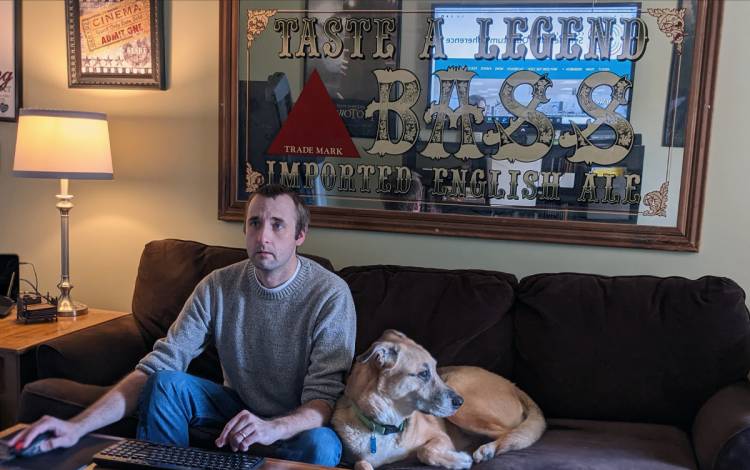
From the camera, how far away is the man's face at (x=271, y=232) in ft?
6.02

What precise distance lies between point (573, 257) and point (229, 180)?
1429mm

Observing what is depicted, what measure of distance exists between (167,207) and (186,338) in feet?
3.52

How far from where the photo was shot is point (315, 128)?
2.59 m

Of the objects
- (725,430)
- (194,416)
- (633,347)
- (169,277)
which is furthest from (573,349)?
(169,277)

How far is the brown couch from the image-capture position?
191 cm

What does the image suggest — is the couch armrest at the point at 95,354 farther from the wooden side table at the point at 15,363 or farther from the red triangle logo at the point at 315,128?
the red triangle logo at the point at 315,128

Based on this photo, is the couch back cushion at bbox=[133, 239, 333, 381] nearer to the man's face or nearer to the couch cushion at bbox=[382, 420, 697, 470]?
the man's face

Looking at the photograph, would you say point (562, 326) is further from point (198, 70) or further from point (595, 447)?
point (198, 70)

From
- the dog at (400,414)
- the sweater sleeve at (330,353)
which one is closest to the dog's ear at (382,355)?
the dog at (400,414)

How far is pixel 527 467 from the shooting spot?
167 cm

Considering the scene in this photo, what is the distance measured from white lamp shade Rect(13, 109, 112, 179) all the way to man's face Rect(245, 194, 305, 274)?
3.11 feet

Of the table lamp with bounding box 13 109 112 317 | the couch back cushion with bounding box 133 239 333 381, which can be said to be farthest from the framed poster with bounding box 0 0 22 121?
the couch back cushion with bounding box 133 239 333 381

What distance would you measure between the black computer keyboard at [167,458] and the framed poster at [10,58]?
81.9 inches

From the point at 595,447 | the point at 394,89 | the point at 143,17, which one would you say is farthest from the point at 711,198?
the point at 143,17
